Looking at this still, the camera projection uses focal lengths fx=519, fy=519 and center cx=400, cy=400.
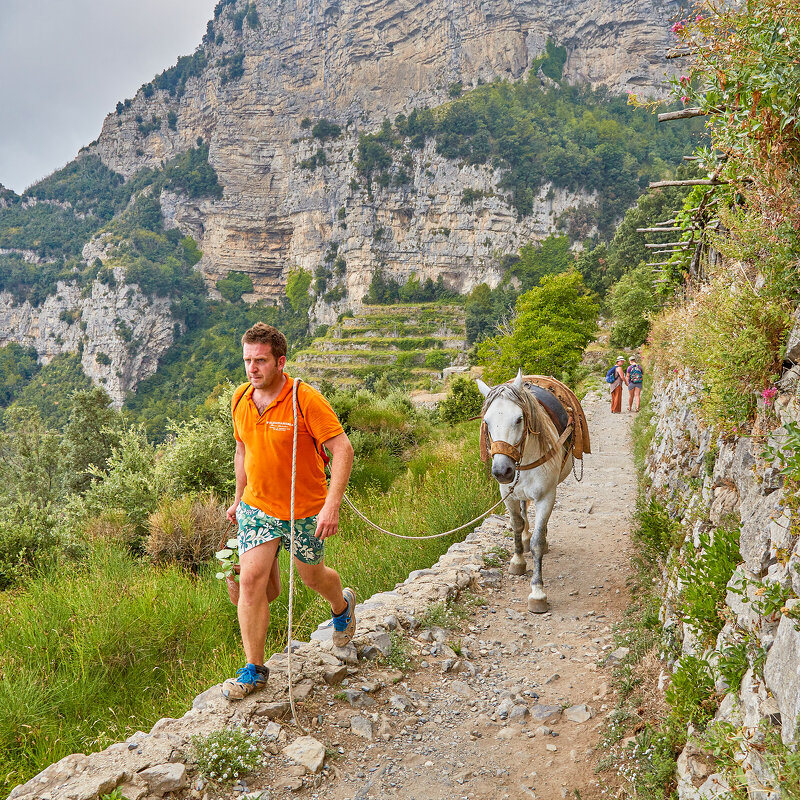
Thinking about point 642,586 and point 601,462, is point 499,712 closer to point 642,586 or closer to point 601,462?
point 642,586

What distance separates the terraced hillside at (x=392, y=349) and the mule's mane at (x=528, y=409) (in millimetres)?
59261

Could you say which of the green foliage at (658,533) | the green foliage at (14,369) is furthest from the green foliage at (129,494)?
the green foliage at (14,369)

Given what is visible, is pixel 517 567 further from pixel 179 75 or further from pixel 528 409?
pixel 179 75

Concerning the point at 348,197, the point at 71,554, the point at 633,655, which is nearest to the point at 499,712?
the point at 633,655

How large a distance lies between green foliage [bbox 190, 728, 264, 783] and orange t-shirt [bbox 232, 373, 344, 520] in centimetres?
117

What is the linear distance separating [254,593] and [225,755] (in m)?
0.80

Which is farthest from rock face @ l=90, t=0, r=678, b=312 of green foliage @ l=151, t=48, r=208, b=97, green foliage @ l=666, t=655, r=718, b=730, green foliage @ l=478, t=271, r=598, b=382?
green foliage @ l=666, t=655, r=718, b=730

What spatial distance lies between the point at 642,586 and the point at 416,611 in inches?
84.3

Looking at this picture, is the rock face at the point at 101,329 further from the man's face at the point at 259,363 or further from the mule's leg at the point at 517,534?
the man's face at the point at 259,363

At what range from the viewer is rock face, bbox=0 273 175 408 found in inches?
4348

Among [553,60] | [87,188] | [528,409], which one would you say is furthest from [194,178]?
[528,409]

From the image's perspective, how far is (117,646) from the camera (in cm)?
416

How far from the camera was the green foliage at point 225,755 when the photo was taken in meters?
2.62

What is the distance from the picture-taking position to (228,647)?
4445 mm
